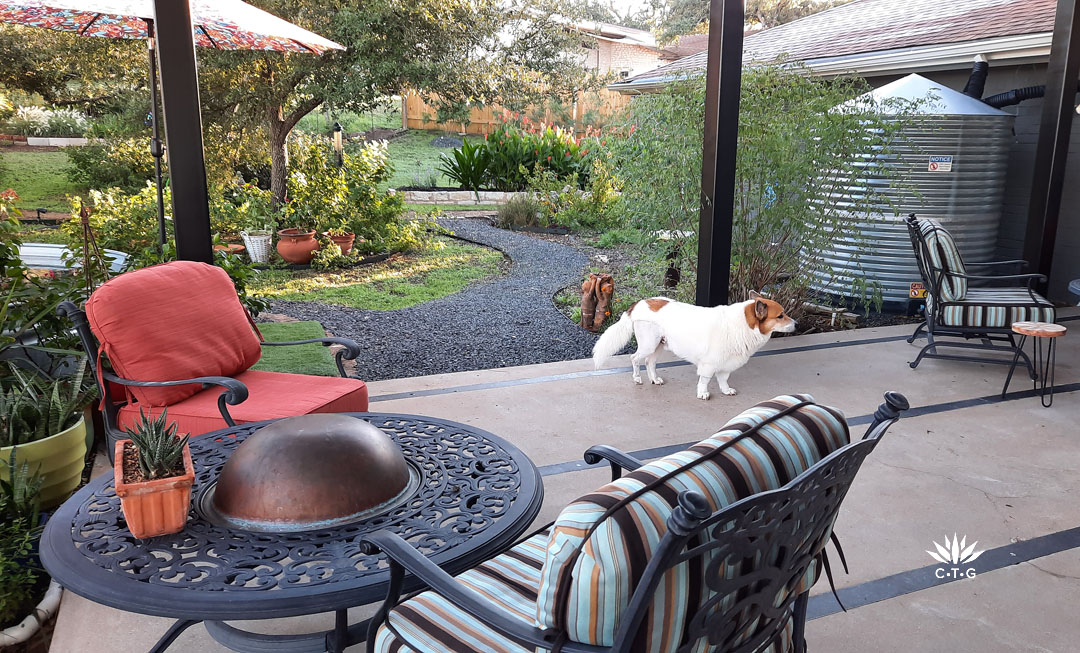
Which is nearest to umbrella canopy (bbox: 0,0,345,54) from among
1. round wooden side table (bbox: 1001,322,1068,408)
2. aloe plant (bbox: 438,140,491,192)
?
round wooden side table (bbox: 1001,322,1068,408)

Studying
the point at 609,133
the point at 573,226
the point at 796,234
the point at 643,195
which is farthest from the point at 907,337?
the point at 573,226

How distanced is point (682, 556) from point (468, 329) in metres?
5.57

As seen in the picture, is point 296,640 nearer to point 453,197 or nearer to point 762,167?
point 762,167

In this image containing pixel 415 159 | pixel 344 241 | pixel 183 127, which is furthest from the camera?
pixel 415 159

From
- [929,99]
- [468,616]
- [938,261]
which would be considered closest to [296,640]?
[468,616]

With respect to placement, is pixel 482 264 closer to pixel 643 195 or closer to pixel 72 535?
pixel 643 195

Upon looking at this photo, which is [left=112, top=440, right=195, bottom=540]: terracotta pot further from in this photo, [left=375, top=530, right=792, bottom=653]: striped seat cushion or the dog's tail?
the dog's tail

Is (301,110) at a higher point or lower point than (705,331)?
higher

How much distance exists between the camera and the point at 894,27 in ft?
28.2

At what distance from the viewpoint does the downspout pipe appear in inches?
272

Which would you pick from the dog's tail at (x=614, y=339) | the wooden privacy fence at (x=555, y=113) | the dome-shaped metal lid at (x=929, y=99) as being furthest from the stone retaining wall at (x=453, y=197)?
the dog's tail at (x=614, y=339)

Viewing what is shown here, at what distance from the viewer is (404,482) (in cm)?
201

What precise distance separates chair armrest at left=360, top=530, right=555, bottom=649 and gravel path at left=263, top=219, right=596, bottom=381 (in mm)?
3755

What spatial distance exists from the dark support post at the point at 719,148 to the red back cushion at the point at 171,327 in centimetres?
300
